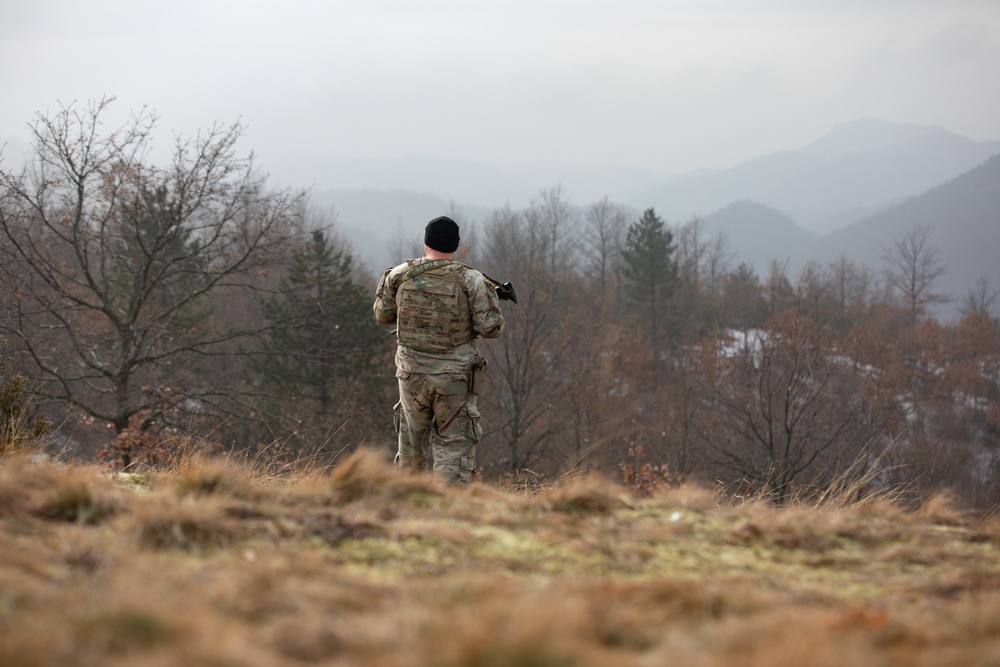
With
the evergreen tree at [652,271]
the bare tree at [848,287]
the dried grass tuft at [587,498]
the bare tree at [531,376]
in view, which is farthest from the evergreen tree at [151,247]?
the bare tree at [848,287]

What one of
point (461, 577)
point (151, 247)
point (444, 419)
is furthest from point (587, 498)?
point (151, 247)

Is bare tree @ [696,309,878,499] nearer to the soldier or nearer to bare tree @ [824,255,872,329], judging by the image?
the soldier

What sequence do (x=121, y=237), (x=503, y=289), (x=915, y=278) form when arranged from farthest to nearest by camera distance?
1. (x=915, y=278)
2. (x=121, y=237)
3. (x=503, y=289)

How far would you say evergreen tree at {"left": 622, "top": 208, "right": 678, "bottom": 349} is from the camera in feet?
189

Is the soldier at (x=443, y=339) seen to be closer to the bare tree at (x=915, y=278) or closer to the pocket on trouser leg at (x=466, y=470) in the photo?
the pocket on trouser leg at (x=466, y=470)

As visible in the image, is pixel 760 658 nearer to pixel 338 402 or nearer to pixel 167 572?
pixel 167 572

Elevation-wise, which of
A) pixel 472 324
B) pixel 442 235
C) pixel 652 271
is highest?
pixel 652 271

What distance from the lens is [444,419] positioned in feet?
18.6

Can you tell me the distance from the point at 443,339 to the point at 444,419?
60cm

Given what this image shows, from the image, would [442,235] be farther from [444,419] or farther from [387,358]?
[387,358]

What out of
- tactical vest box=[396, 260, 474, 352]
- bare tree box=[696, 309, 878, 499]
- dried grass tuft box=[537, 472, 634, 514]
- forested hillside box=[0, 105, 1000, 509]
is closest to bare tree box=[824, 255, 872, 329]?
forested hillside box=[0, 105, 1000, 509]

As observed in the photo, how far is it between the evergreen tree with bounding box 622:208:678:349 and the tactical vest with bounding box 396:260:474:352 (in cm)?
5296

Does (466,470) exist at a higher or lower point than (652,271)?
lower

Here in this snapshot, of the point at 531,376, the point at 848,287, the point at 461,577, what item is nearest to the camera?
the point at 461,577
